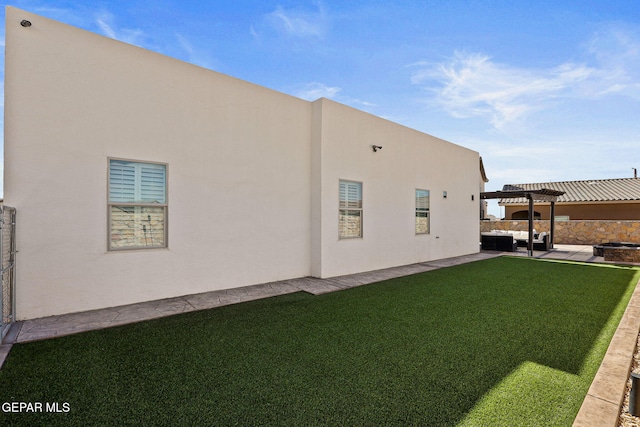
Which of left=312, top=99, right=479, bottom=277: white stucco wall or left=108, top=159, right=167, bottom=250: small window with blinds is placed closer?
left=108, top=159, right=167, bottom=250: small window with blinds

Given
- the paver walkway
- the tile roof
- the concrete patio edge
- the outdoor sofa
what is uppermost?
the tile roof

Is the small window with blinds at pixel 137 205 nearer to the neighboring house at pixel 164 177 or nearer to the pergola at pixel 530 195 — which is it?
the neighboring house at pixel 164 177

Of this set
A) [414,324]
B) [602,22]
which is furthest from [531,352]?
[602,22]

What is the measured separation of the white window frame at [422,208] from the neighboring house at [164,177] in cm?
175

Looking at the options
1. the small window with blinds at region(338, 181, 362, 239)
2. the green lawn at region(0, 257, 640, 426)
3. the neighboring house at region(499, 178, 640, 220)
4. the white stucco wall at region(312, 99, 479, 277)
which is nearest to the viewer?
the green lawn at region(0, 257, 640, 426)

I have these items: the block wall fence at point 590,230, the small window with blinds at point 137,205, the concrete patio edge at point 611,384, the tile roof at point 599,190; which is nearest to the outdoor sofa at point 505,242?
the block wall fence at point 590,230

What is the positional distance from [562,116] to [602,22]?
3988 millimetres

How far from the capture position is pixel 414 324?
4.05 m

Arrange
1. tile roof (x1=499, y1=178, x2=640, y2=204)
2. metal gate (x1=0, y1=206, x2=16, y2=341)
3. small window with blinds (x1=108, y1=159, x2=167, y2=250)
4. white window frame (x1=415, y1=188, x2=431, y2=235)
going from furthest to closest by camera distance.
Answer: tile roof (x1=499, y1=178, x2=640, y2=204) < white window frame (x1=415, y1=188, x2=431, y2=235) < small window with blinds (x1=108, y1=159, x2=167, y2=250) < metal gate (x1=0, y1=206, x2=16, y2=341)

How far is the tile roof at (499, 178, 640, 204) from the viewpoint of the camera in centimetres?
1883

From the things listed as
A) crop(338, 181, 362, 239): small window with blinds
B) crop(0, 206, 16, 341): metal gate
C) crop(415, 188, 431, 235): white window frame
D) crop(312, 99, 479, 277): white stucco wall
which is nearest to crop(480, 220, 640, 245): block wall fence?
crop(312, 99, 479, 277): white stucco wall

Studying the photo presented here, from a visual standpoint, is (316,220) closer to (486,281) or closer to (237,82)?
(237,82)

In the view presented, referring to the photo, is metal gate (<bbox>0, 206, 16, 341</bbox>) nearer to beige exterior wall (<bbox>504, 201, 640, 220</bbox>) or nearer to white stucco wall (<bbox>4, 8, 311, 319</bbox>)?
white stucco wall (<bbox>4, 8, 311, 319</bbox>)

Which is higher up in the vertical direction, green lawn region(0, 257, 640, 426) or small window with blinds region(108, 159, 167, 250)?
small window with blinds region(108, 159, 167, 250)
